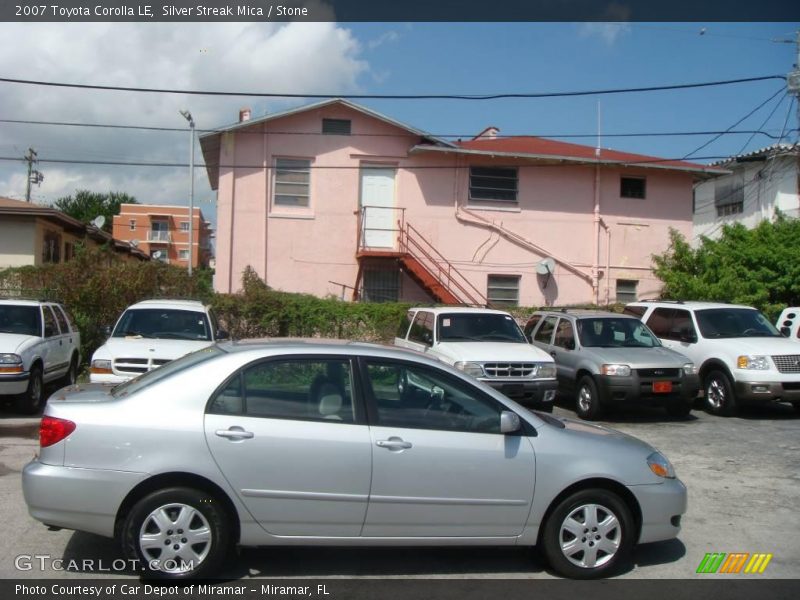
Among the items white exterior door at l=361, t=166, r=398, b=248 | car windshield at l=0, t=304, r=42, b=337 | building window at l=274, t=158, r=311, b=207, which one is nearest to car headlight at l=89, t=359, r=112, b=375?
car windshield at l=0, t=304, r=42, b=337

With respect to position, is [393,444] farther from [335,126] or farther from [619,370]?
[335,126]

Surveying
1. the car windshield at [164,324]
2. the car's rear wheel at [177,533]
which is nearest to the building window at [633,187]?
the car windshield at [164,324]

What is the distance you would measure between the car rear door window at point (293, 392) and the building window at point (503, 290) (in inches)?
731

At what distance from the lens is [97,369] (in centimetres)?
1051

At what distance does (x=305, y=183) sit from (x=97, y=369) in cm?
1281

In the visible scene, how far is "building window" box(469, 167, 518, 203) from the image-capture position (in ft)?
77.0

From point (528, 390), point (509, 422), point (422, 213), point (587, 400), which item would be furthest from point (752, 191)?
point (509, 422)

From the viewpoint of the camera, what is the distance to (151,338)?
11695mm

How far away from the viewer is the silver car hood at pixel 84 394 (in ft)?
17.0

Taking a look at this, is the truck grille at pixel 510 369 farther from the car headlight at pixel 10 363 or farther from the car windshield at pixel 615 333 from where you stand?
the car headlight at pixel 10 363

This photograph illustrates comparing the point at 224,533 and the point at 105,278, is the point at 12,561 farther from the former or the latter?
the point at 105,278

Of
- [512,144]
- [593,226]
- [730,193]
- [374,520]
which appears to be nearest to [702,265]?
[593,226]

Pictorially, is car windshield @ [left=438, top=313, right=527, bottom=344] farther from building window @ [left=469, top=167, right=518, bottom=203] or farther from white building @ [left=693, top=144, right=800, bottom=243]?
white building @ [left=693, top=144, right=800, bottom=243]

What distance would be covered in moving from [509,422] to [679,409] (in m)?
8.44
